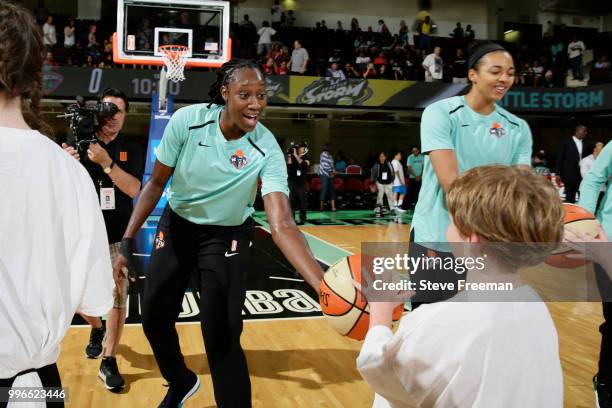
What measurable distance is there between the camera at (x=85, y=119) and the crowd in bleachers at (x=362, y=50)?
43.5 ft

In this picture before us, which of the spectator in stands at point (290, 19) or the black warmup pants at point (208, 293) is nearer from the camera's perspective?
the black warmup pants at point (208, 293)

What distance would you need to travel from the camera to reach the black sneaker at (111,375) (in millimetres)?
3738

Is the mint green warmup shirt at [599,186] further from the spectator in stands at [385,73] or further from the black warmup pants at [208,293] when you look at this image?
the spectator in stands at [385,73]

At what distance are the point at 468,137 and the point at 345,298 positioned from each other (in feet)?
4.48

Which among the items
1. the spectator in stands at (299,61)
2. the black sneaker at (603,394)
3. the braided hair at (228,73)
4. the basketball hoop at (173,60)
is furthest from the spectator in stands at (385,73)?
the black sneaker at (603,394)

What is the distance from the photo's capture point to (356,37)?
75.0 feet

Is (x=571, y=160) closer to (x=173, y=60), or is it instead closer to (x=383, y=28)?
(x=173, y=60)

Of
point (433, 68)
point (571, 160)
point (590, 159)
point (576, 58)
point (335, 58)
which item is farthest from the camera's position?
point (576, 58)

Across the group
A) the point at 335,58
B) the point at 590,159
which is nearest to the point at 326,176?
the point at 335,58

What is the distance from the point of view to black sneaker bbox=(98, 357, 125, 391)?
12.3ft

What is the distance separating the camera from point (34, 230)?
141 centimetres

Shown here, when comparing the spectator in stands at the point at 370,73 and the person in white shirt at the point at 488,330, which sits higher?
the spectator in stands at the point at 370,73

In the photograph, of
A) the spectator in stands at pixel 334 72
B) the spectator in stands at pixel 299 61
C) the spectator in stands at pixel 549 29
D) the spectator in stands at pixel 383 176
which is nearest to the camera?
the spectator in stands at pixel 383 176

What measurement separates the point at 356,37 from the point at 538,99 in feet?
24.0
